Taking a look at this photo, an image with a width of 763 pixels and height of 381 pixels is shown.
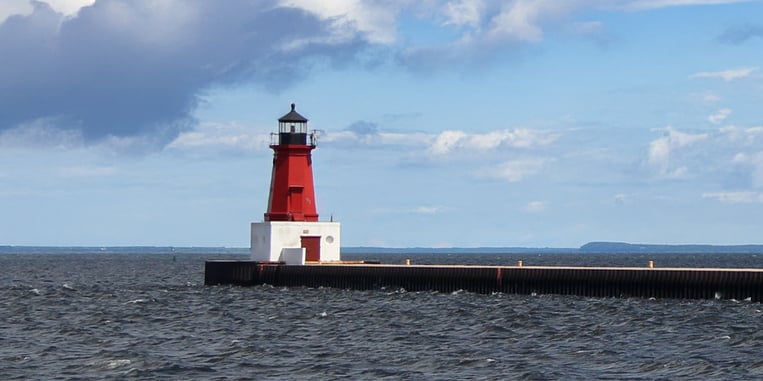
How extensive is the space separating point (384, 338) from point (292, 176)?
25973mm

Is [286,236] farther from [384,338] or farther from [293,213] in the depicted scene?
[384,338]

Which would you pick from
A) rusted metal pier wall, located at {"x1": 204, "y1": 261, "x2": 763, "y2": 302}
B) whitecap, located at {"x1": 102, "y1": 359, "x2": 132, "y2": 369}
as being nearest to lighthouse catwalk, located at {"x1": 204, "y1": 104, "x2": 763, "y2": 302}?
rusted metal pier wall, located at {"x1": 204, "y1": 261, "x2": 763, "y2": 302}

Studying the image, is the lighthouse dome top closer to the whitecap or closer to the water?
the water

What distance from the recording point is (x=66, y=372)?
31.8 metres

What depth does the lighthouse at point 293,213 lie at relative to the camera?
6366 cm

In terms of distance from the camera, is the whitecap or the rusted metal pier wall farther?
the rusted metal pier wall

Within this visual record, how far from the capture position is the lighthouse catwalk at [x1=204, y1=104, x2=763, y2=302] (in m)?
52.3

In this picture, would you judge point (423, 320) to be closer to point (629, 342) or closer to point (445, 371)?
point (629, 342)

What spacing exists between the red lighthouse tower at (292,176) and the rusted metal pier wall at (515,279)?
2.73 meters

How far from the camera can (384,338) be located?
39094mm

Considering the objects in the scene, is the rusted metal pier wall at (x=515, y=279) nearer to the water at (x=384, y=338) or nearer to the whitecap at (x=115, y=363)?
the water at (x=384, y=338)

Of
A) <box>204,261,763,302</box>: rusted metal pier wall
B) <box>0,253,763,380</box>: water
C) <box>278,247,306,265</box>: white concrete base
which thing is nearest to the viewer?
<box>0,253,763,380</box>: water

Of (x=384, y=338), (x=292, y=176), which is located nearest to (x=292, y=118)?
(x=292, y=176)

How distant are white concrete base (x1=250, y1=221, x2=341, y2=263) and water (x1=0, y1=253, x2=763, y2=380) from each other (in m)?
6.28
